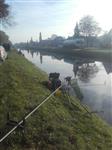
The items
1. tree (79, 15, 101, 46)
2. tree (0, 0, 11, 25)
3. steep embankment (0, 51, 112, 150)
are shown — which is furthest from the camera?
tree (79, 15, 101, 46)

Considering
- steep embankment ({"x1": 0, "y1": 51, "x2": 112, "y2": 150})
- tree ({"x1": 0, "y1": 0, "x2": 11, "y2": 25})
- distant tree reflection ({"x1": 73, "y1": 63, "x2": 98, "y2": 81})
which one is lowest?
distant tree reflection ({"x1": 73, "y1": 63, "x2": 98, "y2": 81})

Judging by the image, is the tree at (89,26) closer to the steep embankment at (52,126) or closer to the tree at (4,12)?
the tree at (4,12)

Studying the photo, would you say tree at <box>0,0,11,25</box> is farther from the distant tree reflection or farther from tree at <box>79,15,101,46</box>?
tree at <box>79,15,101,46</box>

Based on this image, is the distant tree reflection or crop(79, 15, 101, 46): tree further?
crop(79, 15, 101, 46): tree

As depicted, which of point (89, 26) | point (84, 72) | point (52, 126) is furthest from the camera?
point (89, 26)

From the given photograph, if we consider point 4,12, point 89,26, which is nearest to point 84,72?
point 4,12

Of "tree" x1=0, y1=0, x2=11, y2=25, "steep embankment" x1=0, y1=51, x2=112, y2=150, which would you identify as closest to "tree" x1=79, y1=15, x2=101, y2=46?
"tree" x1=0, y1=0, x2=11, y2=25

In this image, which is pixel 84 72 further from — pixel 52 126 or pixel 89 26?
pixel 89 26

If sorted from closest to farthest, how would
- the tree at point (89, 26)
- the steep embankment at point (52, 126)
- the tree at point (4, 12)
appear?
the steep embankment at point (52, 126) → the tree at point (4, 12) → the tree at point (89, 26)

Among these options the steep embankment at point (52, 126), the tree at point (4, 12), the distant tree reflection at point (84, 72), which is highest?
the tree at point (4, 12)

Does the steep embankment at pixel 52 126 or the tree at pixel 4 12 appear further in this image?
the tree at pixel 4 12

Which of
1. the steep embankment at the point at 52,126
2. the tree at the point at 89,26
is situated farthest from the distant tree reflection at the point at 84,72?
the tree at the point at 89,26

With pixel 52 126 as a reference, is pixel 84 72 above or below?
below

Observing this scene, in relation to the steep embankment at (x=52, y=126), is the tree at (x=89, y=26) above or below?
above
